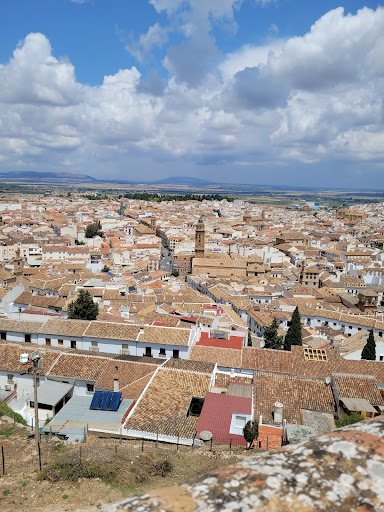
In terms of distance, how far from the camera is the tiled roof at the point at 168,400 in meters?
14.2

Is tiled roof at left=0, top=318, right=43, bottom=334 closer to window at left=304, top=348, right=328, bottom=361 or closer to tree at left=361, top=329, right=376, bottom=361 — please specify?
window at left=304, top=348, right=328, bottom=361

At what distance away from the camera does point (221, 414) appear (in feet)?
47.9

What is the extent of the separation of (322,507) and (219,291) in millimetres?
45597

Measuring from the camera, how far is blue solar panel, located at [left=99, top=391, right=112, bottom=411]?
50.3 ft

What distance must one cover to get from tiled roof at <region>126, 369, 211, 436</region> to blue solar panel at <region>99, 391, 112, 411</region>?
1.30m

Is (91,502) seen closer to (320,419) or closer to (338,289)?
(320,419)

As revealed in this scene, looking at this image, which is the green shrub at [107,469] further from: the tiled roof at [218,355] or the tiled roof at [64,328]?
the tiled roof at [64,328]

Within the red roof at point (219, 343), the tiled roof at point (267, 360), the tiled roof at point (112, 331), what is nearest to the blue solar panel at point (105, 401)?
the tiled roof at point (112, 331)

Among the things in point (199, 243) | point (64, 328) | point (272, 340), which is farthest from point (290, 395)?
point (199, 243)

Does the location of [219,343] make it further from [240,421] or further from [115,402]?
[115,402]

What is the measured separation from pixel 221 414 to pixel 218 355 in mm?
7967

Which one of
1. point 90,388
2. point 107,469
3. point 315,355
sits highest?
point 107,469

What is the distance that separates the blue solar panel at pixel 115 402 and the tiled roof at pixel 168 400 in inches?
35.1

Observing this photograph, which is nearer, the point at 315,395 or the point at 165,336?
the point at 315,395
